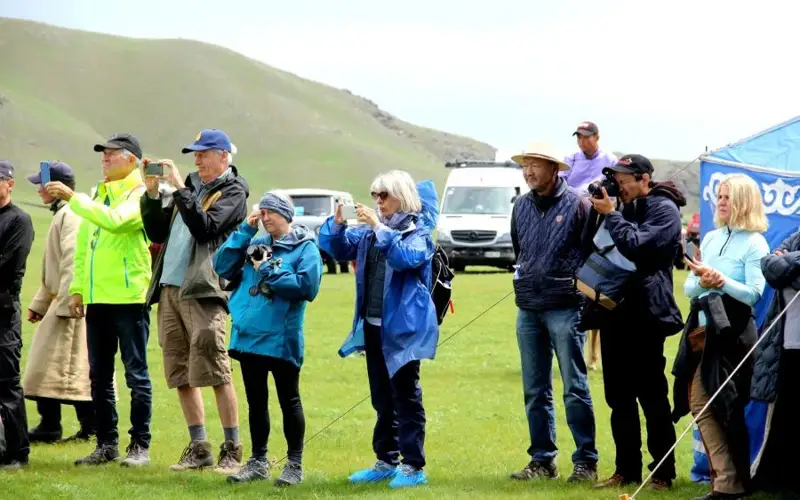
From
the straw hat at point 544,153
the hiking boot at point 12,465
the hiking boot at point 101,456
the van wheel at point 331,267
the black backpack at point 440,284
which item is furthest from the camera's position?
the van wheel at point 331,267

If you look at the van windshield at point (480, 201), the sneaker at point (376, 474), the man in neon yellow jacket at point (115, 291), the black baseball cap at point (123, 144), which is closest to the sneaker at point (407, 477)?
the sneaker at point (376, 474)

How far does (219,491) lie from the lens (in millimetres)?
8133

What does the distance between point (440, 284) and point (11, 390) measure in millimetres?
3235

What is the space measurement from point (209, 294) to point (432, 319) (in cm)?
155

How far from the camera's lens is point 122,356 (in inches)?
364

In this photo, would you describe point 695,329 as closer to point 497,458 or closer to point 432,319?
point 432,319

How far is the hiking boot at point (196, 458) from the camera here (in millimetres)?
9047


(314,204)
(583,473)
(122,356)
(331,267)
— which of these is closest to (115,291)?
(122,356)

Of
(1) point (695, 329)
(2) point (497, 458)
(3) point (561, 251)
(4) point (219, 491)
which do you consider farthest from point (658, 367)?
(4) point (219, 491)

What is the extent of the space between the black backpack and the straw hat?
2.88ft

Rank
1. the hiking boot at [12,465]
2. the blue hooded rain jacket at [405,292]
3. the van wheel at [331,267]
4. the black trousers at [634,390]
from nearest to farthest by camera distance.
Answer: the black trousers at [634,390]
the blue hooded rain jacket at [405,292]
the hiking boot at [12,465]
the van wheel at [331,267]

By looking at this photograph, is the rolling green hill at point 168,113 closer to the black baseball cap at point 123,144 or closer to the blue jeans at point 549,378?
the black baseball cap at point 123,144

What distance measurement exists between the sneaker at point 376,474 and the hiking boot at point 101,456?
194 cm

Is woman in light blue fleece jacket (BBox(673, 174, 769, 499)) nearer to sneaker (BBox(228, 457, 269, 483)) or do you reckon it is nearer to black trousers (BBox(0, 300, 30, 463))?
sneaker (BBox(228, 457, 269, 483))
